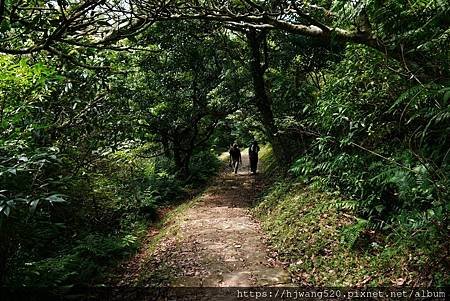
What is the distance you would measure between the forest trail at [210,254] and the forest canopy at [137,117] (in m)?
0.99

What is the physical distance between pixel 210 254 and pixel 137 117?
325 cm

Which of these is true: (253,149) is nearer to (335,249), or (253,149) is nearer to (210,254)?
(210,254)

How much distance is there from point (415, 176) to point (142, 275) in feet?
16.2

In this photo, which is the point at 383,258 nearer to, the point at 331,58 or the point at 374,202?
the point at 374,202

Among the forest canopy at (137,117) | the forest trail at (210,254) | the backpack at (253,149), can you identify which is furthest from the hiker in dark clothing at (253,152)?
the forest trail at (210,254)

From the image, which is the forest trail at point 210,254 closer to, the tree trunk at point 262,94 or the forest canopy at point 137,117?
the forest canopy at point 137,117

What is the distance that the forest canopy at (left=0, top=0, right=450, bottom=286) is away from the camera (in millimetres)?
3609

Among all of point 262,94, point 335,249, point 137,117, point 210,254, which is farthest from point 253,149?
point 335,249

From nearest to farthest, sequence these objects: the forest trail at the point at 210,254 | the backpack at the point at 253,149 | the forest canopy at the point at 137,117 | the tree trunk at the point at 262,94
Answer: the forest canopy at the point at 137,117
the forest trail at the point at 210,254
the tree trunk at the point at 262,94
the backpack at the point at 253,149

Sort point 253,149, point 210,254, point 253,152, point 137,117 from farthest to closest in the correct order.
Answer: point 253,152, point 253,149, point 137,117, point 210,254

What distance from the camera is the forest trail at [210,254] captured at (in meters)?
5.88

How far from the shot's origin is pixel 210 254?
7.05 metres

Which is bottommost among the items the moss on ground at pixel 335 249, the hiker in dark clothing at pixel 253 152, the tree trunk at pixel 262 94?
the moss on ground at pixel 335 249

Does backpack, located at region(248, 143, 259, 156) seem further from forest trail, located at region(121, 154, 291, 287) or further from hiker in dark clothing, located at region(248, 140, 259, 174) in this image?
forest trail, located at region(121, 154, 291, 287)
